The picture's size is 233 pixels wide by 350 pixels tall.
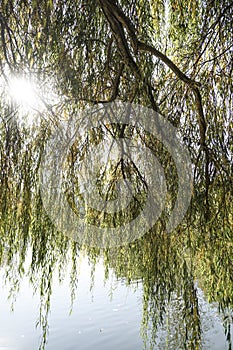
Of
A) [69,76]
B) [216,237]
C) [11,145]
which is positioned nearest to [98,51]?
[69,76]

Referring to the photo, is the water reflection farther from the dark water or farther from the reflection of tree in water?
the dark water

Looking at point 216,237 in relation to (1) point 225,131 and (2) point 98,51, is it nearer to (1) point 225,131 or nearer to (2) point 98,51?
(1) point 225,131

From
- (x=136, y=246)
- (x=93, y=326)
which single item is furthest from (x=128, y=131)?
(x=93, y=326)

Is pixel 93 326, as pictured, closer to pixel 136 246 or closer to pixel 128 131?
pixel 136 246

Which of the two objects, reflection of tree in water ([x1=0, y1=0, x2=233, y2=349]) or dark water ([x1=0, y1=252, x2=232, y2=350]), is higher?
reflection of tree in water ([x1=0, y1=0, x2=233, y2=349])

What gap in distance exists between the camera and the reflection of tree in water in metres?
1.18

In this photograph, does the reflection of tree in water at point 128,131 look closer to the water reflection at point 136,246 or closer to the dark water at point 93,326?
the water reflection at point 136,246

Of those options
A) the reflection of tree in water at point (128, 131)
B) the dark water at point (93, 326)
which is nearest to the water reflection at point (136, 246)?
the reflection of tree in water at point (128, 131)

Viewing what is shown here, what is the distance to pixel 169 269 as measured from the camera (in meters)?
1.31

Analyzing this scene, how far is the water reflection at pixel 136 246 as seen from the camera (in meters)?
1.20

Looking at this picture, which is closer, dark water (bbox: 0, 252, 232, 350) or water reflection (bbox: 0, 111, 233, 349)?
water reflection (bbox: 0, 111, 233, 349)

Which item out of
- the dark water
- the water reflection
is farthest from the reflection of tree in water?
the dark water

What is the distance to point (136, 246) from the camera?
1.42 m

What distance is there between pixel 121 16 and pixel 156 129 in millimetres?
368
